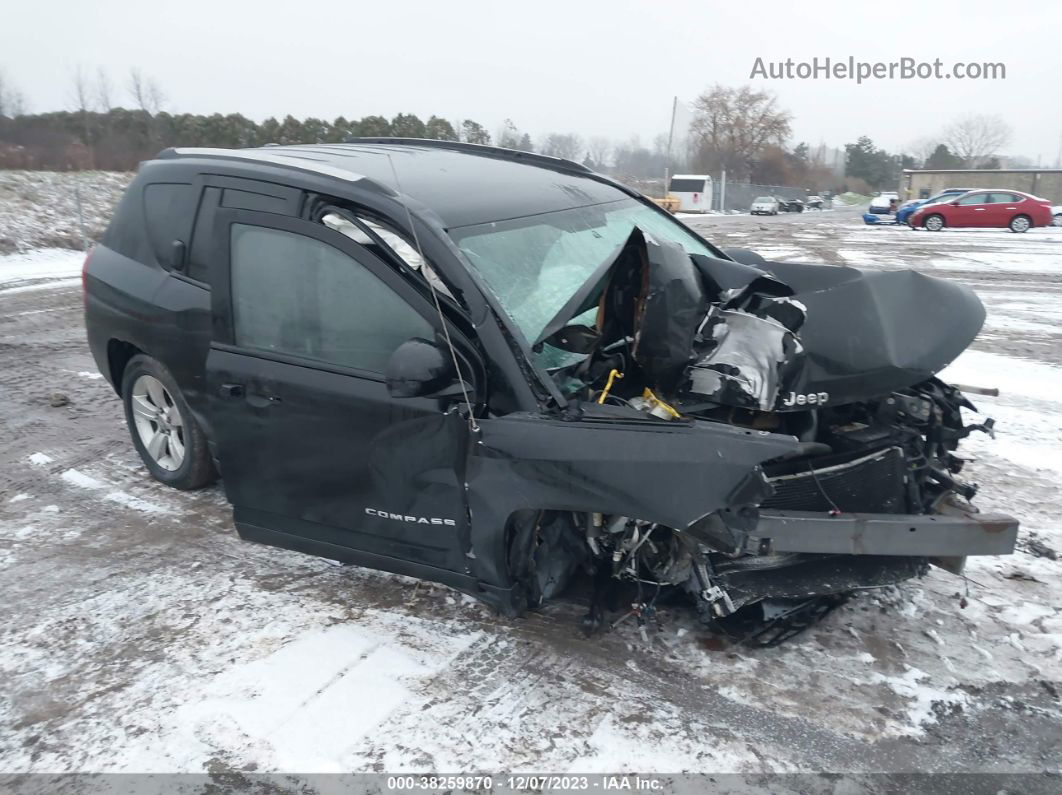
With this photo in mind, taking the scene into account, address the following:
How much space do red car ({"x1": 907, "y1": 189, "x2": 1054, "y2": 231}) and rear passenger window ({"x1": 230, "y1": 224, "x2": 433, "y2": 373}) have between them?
91.2ft

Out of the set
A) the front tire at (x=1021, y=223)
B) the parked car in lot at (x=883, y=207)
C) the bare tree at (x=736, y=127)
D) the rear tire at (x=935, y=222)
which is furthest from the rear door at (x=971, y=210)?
the bare tree at (x=736, y=127)

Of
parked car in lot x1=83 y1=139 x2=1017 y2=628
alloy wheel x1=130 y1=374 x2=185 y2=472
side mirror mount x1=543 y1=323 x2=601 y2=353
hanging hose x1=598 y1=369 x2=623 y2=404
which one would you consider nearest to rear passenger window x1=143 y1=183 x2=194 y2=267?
parked car in lot x1=83 y1=139 x2=1017 y2=628

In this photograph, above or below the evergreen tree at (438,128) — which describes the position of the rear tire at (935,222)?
below

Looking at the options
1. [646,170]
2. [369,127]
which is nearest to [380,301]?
[369,127]

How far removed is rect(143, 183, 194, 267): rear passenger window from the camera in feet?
13.6

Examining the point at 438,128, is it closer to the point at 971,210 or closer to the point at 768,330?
the point at 971,210

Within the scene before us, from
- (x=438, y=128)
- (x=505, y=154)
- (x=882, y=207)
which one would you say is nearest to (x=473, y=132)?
(x=438, y=128)

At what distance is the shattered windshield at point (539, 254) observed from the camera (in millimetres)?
3271

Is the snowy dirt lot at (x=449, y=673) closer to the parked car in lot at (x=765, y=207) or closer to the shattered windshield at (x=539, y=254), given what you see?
the shattered windshield at (x=539, y=254)

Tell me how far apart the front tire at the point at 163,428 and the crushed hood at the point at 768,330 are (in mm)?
2502

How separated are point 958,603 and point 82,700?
3.75m

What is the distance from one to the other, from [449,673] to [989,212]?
28.5 meters

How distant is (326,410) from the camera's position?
3383 millimetres

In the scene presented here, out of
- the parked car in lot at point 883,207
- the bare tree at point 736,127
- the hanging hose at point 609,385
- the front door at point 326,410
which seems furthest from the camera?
the bare tree at point 736,127
